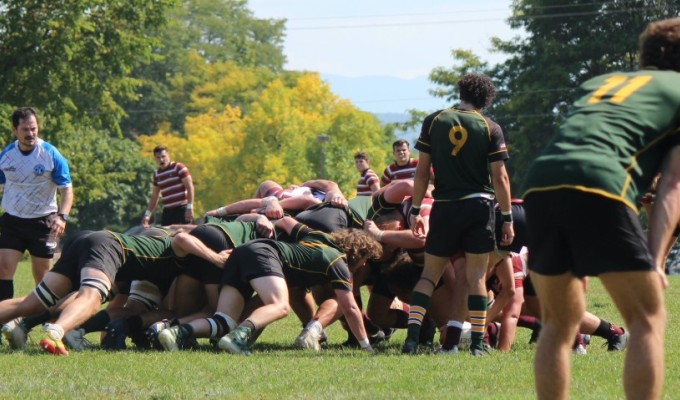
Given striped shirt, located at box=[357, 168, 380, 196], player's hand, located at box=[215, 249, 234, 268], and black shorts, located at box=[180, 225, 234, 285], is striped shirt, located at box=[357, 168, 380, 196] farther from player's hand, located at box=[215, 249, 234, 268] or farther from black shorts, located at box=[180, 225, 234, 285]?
player's hand, located at box=[215, 249, 234, 268]

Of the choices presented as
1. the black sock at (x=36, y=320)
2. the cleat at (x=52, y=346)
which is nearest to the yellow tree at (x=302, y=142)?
the black sock at (x=36, y=320)

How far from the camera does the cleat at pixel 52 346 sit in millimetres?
8992

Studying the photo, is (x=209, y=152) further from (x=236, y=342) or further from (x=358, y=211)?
(x=236, y=342)

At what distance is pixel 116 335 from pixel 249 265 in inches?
51.5

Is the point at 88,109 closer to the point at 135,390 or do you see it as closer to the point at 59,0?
the point at 59,0

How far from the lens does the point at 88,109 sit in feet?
126

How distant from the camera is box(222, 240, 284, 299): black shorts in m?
9.55

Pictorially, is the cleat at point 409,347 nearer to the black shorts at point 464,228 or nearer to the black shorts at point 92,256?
the black shorts at point 464,228

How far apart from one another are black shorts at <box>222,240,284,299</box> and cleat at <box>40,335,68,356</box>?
4.75 feet

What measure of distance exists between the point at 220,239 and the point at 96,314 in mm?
1271

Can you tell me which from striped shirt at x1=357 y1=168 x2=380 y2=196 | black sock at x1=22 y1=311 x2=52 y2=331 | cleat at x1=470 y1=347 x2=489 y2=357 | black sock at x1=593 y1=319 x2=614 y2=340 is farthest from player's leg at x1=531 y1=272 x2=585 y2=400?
striped shirt at x1=357 y1=168 x2=380 y2=196

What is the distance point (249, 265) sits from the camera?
31.4 feet

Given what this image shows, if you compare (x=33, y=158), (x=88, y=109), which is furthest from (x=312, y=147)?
(x=33, y=158)

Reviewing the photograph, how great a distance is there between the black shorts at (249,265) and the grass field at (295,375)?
600mm
